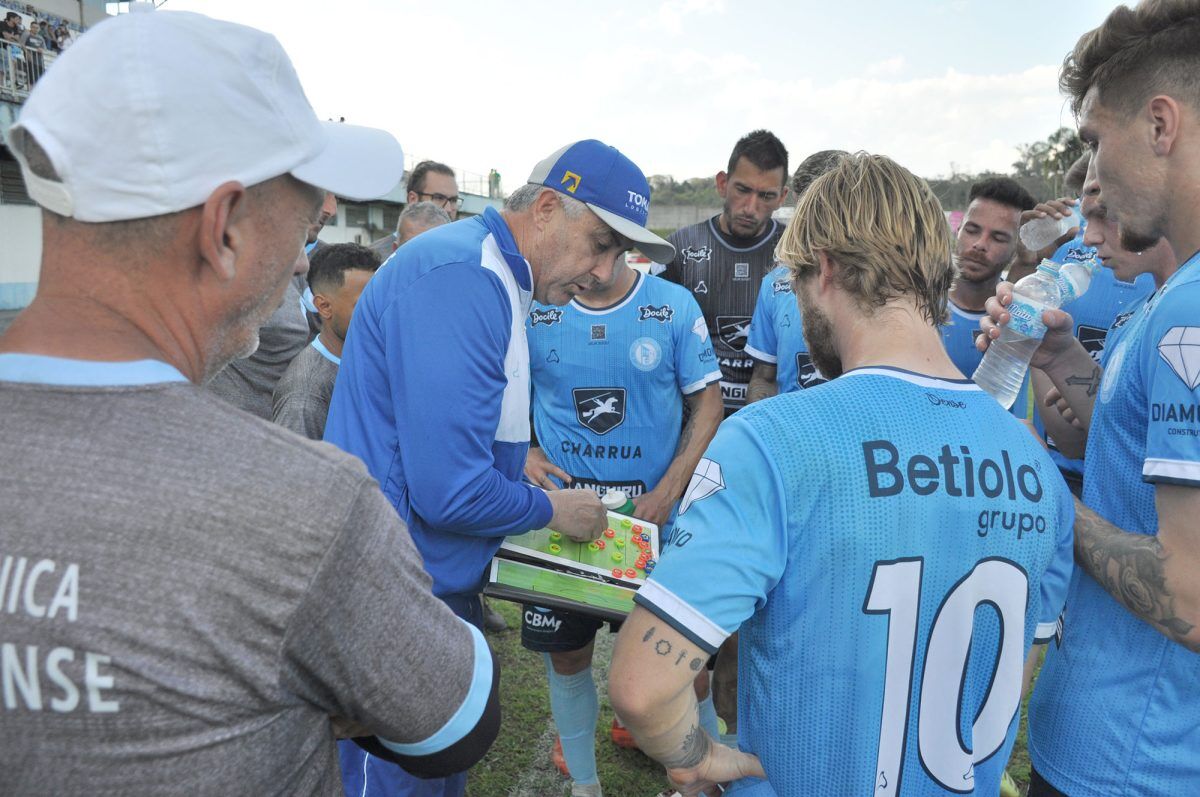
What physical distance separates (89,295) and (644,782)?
338 centimetres

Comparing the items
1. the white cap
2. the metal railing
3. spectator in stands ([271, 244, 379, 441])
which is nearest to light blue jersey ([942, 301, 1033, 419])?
spectator in stands ([271, 244, 379, 441])

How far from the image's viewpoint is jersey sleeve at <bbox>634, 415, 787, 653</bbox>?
1.33m

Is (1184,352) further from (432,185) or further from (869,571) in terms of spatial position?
(432,185)

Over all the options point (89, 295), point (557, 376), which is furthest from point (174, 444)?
point (557, 376)

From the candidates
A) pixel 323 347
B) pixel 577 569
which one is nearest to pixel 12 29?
pixel 323 347

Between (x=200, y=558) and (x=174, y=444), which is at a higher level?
(x=174, y=444)

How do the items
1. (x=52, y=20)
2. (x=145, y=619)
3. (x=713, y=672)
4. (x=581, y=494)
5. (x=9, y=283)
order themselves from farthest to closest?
(x=52, y=20) → (x=9, y=283) → (x=713, y=672) → (x=581, y=494) → (x=145, y=619)

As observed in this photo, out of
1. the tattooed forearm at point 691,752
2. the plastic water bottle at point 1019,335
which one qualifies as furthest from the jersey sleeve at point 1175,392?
the tattooed forearm at point 691,752

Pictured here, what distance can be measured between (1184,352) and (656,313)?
243cm

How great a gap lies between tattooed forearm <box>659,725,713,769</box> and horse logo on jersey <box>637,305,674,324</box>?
7.96ft

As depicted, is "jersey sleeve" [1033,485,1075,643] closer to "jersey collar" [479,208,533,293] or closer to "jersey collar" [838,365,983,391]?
"jersey collar" [838,365,983,391]

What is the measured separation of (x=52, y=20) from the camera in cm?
2881

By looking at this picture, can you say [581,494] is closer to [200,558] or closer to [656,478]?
[656,478]

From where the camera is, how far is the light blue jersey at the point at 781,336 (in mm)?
3847
